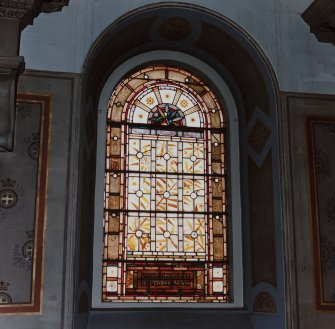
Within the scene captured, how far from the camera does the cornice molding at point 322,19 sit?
6266 millimetres

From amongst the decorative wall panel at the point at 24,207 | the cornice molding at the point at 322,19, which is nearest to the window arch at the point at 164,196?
the decorative wall panel at the point at 24,207

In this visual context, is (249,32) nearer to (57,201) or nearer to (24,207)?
(57,201)

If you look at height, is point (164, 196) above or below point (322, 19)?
below

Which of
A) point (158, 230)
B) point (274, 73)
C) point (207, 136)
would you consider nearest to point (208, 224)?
point (158, 230)

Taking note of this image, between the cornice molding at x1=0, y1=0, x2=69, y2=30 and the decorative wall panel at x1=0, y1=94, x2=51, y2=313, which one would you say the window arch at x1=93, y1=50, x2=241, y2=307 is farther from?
the cornice molding at x1=0, y1=0, x2=69, y2=30

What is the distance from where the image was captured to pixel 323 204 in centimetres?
616

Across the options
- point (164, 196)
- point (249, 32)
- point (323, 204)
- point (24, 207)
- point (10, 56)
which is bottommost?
point (24, 207)

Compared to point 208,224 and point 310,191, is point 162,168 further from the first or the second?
point 310,191

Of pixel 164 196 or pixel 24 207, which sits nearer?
pixel 24 207

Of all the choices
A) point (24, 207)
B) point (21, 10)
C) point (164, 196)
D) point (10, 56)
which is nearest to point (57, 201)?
point (24, 207)

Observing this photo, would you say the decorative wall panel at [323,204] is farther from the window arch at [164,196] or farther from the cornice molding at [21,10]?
the cornice molding at [21,10]

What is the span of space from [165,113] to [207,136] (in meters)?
0.51

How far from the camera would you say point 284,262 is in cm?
596

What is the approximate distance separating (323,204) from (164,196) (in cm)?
158
